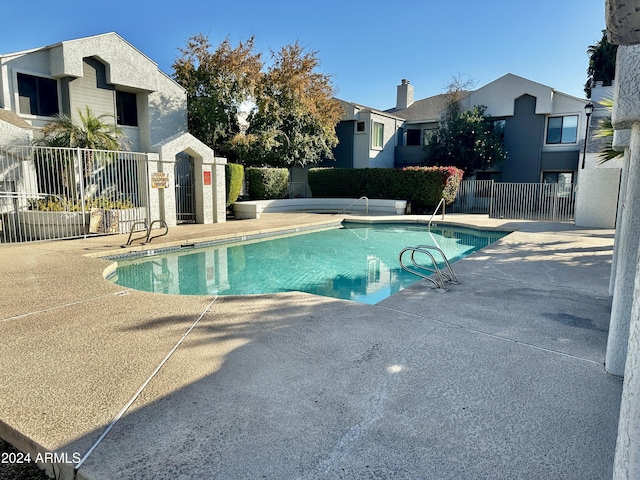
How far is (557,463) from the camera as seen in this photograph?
230 centimetres

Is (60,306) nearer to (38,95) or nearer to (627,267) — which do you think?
(627,267)

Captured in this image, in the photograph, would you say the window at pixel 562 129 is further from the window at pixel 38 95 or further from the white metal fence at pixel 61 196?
the window at pixel 38 95

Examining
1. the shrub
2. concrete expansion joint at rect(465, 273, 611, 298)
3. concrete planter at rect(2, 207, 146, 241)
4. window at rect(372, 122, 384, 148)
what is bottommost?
concrete expansion joint at rect(465, 273, 611, 298)

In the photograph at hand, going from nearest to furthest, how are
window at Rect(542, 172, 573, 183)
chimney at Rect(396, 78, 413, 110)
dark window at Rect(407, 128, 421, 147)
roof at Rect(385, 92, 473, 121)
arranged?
window at Rect(542, 172, 573, 183), roof at Rect(385, 92, 473, 121), dark window at Rect(407, 128, 421, 147), chimney at Rect(396, 78, 413, 110)

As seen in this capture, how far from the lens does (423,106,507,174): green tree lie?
22.4 meters

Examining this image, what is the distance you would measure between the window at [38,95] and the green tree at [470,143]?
736 inches

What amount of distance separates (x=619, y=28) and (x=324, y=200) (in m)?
20.4

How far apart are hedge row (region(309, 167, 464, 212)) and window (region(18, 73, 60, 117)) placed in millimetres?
12222

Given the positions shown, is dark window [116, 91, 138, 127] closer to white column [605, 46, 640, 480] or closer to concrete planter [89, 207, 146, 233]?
concrete planter [89, 207, 146, 233]

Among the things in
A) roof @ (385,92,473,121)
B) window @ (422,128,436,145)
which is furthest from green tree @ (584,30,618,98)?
window @ (422,128,436,145)

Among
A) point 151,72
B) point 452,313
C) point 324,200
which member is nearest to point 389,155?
point 324,200

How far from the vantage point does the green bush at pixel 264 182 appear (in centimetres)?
1981

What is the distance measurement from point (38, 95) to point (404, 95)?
→ 22.1 metres

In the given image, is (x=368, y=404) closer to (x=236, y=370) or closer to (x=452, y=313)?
(x=236, y=370)
